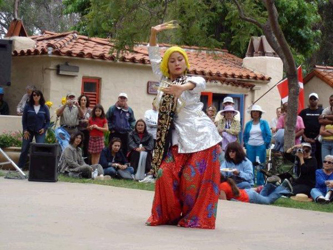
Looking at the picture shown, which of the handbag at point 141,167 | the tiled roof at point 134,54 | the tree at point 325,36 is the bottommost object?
the handbag at point 141,167

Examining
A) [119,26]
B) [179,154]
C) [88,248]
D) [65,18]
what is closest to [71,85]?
[119,26]

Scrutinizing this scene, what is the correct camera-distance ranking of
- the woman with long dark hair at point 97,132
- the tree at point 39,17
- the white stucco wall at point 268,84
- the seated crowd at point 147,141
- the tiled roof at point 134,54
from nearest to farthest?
the seated crowd at point 147,141 → the woman with long dark hair at point 97,132 → the tiled roof at point 134,54 → the white stucco wall at point 268,84 → the tree at point 39,17

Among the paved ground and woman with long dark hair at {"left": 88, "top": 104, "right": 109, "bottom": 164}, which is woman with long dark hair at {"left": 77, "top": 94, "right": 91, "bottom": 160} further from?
the paved ground

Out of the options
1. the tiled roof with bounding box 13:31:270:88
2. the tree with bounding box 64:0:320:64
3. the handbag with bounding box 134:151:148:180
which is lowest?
the handbag with bounding box 134:151:148:180

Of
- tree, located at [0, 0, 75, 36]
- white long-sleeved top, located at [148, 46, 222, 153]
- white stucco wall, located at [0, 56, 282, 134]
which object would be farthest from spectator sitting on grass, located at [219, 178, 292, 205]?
tree, located at [0, 0, 75, 36]

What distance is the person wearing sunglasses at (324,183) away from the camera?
1322 centimetres

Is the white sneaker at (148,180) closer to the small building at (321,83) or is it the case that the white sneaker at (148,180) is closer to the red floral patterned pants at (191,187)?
the red floral patterned pants at (191,187)

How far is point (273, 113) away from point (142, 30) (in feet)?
30.6

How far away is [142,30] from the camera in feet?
54.1

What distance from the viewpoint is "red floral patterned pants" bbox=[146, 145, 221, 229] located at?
8883mm

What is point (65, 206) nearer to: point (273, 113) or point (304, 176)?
point (304, 176)

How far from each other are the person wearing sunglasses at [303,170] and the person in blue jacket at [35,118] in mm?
5086

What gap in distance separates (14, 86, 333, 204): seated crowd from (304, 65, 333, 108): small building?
386 inches

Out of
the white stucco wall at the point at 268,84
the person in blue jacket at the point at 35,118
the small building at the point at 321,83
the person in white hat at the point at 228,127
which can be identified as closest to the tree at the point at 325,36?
the small building at the point at 321,83
